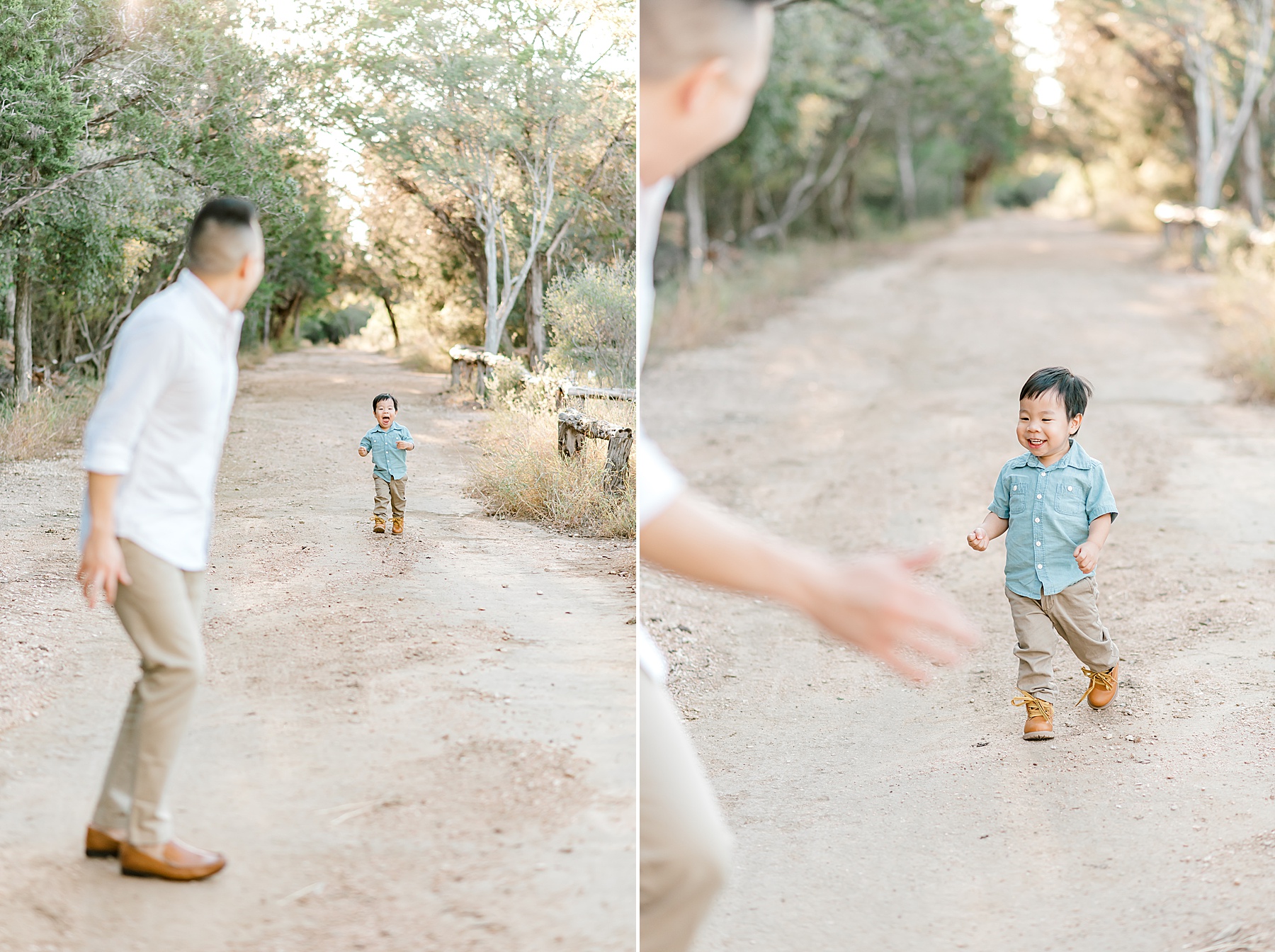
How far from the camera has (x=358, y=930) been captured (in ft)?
6.29

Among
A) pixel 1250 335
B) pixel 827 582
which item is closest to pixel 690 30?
pixel 827 582

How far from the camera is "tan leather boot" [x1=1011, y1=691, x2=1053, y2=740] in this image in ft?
12.3

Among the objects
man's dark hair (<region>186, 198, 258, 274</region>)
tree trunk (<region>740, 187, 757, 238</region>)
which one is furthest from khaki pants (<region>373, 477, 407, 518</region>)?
tree trunk (<region>740, 187, 757, 238</region>)

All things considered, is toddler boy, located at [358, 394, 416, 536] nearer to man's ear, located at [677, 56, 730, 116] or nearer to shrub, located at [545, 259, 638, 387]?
shrub, located at [545, 259, 638, 387]

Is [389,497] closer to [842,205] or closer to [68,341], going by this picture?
[68,341]

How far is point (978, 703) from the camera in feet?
13.8

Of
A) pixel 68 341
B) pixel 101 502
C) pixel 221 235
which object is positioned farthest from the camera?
pixel 68 341

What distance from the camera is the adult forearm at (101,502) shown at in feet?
5.85

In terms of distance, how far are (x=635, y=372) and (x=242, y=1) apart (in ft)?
3.31

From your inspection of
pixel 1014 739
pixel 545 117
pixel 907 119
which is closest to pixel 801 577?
pixel 545 117

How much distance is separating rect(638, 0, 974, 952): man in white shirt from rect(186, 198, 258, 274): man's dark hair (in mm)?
744

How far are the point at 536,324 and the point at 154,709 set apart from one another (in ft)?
3.27

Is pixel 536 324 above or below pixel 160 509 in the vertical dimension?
above

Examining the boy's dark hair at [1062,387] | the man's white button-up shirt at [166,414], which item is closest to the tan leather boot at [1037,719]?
the boy's dark hair at [1062,387]
